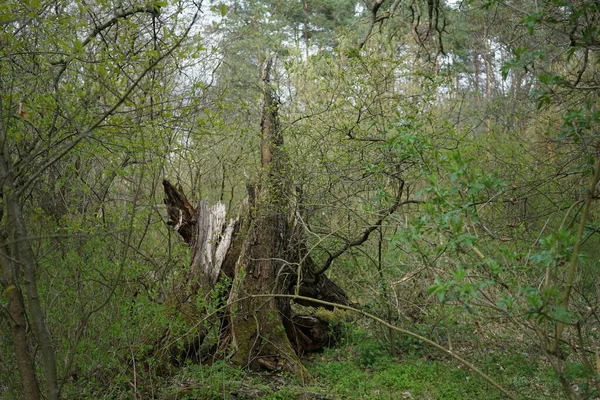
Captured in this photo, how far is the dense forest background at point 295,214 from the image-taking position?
2977 millimetres

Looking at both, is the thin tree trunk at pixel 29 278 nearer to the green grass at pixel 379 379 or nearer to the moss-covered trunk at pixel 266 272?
the green grass at pixel 379 379

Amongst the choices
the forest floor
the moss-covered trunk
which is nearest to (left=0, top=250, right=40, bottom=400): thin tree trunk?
the forest floor

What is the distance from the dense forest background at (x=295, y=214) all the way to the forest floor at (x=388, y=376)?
0.04 m

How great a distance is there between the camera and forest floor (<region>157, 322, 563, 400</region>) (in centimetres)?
566

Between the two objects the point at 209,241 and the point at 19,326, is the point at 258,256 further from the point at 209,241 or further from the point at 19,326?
the point at 19,326

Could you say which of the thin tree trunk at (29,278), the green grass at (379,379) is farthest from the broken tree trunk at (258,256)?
the thin tree trunk at (29,278)

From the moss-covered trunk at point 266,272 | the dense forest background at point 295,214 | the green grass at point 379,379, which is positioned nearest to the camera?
the dense forest background at point 295,214

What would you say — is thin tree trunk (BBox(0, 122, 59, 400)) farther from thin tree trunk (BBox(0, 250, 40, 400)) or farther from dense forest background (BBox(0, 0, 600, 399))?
thin tree trunk (BBox(0, 250, 40, 400))

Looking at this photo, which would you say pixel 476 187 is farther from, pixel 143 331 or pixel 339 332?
pixel 339 332

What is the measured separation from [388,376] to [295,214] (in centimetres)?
229

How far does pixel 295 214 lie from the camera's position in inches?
291

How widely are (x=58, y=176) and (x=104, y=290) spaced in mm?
1606

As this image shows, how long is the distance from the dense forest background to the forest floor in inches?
Answer: 1.4

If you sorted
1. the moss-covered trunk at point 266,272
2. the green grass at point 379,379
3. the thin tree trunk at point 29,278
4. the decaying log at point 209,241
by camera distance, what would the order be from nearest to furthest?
the thin tree trunk at point 29,278
the green grass at point 379,379
the moss-covered trunk at point 266,272
the decaying log at point 209,241
